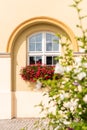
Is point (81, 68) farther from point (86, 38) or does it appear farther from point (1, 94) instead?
point (1, 94)

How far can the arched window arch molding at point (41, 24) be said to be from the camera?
12094 millimetres

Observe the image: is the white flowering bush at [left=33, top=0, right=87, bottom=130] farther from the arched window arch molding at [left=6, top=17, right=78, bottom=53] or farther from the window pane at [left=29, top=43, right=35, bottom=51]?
the window pane at [left=29, top=43, right=35, bottom=51]

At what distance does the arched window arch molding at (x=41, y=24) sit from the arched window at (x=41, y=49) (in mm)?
450

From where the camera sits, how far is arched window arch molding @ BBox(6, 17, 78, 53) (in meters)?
12.1

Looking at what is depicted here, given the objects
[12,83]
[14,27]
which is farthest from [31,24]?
[12,83]

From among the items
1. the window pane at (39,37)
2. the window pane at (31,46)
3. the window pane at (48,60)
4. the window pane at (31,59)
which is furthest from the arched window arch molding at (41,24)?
the window pane at (48,60)

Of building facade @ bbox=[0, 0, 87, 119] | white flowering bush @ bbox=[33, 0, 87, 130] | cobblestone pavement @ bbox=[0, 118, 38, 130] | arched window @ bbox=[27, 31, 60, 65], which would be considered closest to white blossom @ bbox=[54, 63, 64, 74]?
white flowering bush @ bbox=[33, 0, 87, 130]

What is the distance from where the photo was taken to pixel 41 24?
12.5 m

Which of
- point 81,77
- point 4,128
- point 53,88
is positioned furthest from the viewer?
point 4,128

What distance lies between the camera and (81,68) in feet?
11.4

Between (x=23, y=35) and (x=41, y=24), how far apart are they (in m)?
0.71

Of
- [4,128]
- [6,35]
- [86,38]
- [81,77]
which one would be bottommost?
[4,128]

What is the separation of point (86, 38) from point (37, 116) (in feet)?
29.7

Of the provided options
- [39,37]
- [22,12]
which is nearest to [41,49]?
[39,37]
